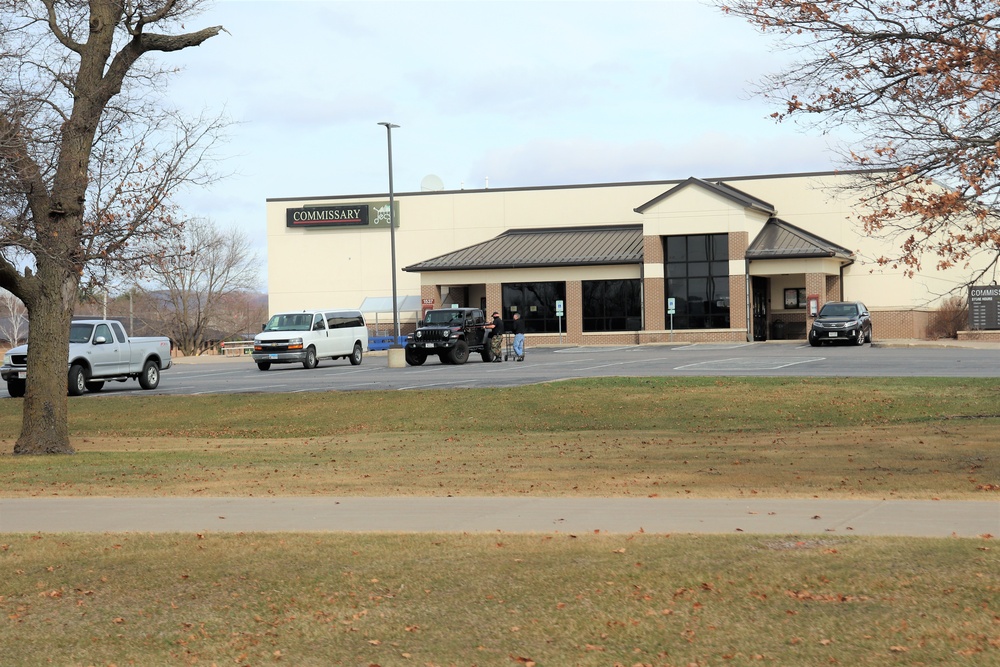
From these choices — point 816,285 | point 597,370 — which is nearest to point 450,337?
point 597,370

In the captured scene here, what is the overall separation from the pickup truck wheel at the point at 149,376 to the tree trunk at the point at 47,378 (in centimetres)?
1337

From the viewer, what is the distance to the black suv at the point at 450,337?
38.3m

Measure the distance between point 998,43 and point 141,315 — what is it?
74.0m

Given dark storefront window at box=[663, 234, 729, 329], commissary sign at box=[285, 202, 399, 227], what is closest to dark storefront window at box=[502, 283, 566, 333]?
dark storefront window at box=[663, 234, 729, 329]

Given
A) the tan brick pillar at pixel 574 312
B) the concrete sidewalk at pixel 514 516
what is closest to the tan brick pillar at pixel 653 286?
the tan brick pillar at pixel 574 312

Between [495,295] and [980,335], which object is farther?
[495,295]

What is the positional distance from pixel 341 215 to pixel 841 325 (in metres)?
29.5

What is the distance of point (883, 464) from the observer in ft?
47.0

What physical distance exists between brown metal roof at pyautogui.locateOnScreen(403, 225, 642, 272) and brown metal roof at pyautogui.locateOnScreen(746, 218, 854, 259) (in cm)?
552

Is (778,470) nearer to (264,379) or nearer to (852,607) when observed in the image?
(852,607)

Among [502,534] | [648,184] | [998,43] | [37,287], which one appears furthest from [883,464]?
[648,184]

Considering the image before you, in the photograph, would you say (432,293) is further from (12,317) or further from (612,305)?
(12,317)

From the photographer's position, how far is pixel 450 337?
125 feet

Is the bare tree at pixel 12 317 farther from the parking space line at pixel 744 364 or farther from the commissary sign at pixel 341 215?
the parking space line at pixel 744 364
